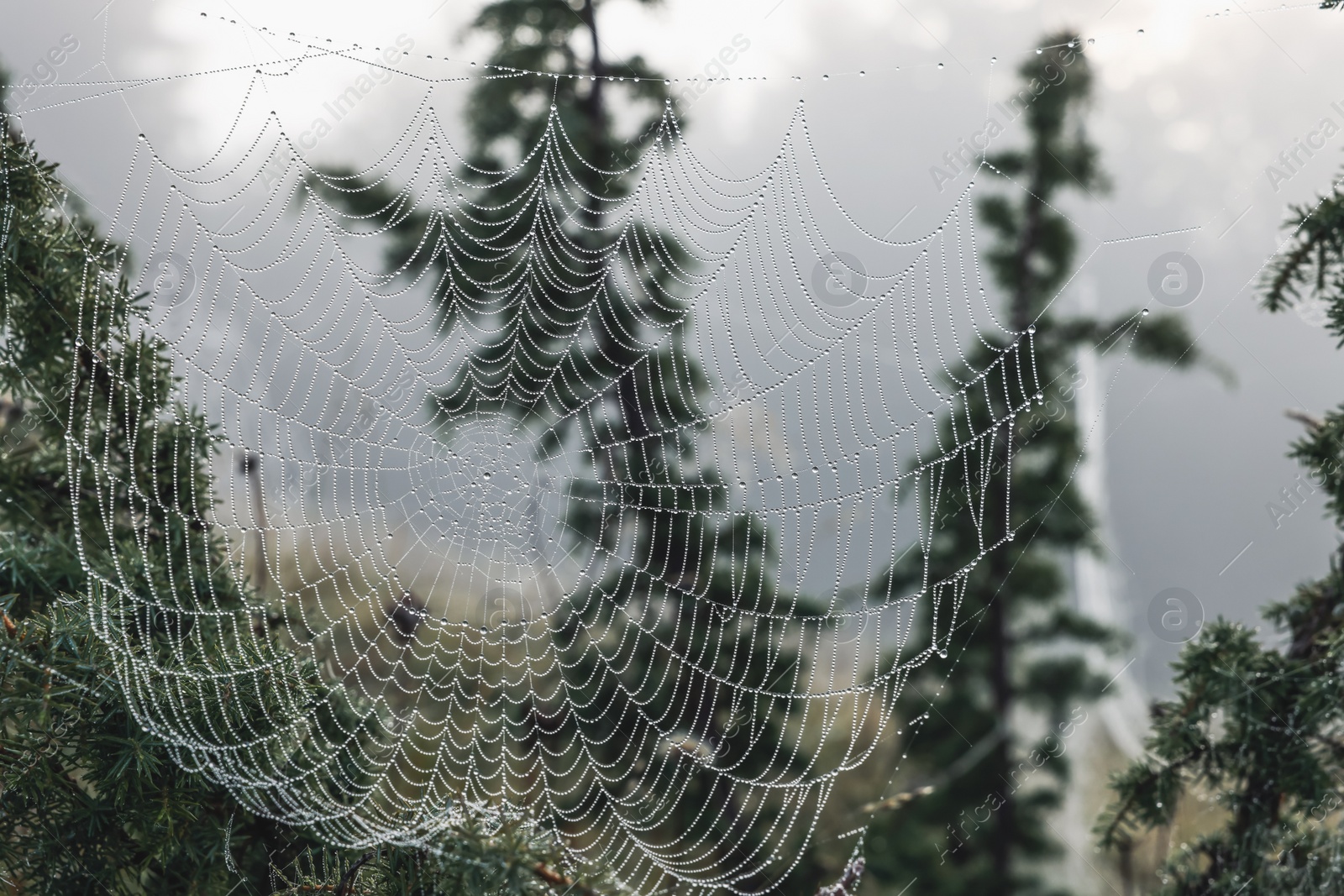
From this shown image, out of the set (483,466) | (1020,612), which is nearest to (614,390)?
(483,466)

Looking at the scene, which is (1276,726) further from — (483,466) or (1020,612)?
(1020,612)

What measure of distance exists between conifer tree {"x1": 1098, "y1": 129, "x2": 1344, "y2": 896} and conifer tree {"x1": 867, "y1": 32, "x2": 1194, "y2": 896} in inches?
120

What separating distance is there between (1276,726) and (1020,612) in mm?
4634

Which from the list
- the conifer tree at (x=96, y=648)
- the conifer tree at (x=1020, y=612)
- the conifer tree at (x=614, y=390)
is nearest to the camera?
the conifer tree at (x=96, y=648)

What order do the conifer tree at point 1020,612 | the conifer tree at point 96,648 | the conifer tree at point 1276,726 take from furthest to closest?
the conifer tree at point 1020,612 < the conifer tree at point 1276,726 < the conifer tree at point 96,648

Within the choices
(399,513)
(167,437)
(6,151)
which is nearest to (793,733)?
(399,513)

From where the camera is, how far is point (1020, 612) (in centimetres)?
601

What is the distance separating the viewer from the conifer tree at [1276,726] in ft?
5.12

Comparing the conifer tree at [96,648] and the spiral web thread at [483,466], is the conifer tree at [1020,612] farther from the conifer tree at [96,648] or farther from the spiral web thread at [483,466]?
the conifer tree at [96,648]

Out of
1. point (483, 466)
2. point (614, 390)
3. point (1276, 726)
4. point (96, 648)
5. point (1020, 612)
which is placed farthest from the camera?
point (1020, 612)

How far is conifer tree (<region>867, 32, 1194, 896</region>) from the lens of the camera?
5.12m

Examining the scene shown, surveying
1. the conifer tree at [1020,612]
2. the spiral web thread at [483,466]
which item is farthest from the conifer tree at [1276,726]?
the conifer tree at [1020,612]

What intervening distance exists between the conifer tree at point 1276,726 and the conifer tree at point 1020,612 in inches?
120

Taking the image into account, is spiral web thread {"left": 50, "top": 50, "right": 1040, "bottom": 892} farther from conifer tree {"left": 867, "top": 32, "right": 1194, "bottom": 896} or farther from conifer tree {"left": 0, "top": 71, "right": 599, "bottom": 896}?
conifer tree {"left": 867, "top": 32, "right": 1194, "bottom": 896}
